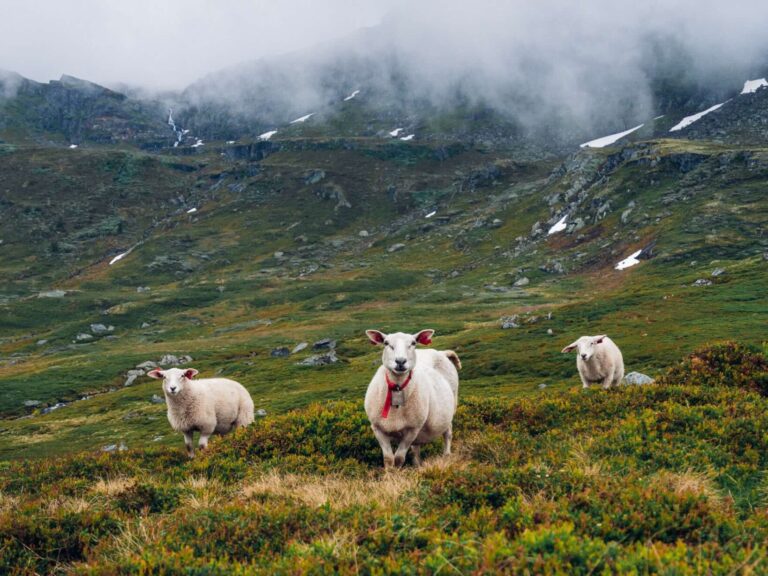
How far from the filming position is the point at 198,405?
18016mm

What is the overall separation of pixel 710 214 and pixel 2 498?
136245mm

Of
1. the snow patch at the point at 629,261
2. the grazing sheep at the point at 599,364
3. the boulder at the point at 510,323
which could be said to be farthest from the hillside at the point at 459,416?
the boulder at the point at 510,323

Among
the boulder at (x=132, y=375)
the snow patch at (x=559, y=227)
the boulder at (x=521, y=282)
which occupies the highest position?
the snow patch at (x=559, y=227)

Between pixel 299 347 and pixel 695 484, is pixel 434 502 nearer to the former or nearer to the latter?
pixel 695 484

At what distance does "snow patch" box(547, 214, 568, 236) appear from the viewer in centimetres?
15768

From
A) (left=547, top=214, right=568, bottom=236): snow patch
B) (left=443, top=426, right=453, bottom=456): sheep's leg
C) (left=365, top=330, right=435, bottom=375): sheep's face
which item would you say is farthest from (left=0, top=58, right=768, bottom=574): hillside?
(left=547, top=214, right=568, bottom=236): snow patch

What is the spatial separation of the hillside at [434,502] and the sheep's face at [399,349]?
209 cm

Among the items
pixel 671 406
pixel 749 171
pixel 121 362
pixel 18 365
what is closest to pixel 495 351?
pixel 671 406

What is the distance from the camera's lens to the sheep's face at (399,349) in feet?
35.7

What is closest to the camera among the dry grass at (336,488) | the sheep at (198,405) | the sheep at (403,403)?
the dry grass at (336,488)

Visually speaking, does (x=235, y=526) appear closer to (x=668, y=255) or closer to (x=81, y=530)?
(x=81, y=530)

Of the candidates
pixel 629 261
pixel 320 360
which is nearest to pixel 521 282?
pixel 629 261

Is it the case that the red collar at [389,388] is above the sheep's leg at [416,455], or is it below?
above

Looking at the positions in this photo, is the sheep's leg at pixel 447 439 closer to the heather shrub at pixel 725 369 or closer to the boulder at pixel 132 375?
the heather shrub at pixel 725 369
